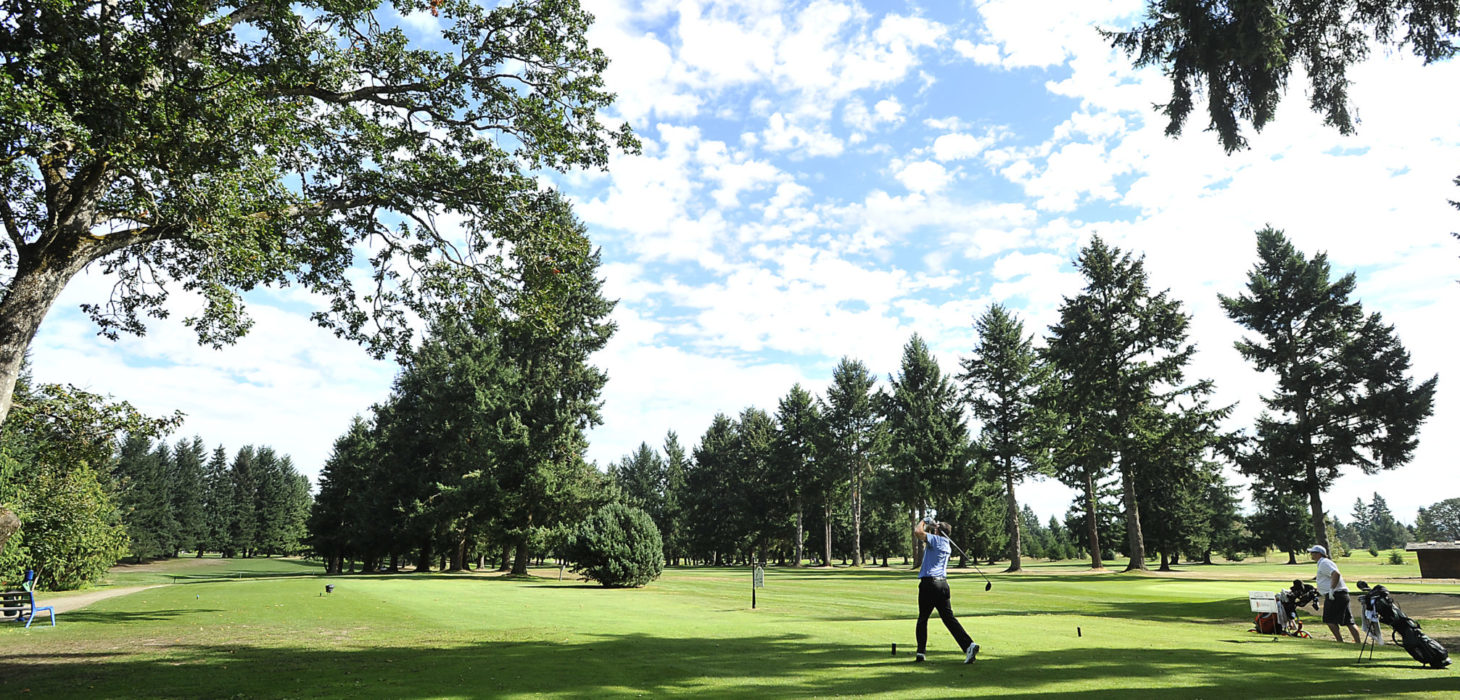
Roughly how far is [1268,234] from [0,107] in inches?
2130

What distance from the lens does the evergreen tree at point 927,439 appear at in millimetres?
53750

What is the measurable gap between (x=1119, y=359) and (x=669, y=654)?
4252 centimetres

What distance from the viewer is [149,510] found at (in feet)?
315

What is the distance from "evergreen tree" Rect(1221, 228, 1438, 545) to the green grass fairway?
84.7 feet

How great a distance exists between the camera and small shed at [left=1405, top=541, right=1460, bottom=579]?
35406mm

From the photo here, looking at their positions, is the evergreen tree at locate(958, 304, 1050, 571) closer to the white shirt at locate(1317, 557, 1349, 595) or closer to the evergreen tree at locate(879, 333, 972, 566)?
the evergreen tree at locate(879, 333, 972, 566)

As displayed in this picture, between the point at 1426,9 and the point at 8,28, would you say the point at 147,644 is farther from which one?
the point at 1426,9

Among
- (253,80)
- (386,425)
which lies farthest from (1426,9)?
(386,425)

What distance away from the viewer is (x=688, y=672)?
9.42 meters

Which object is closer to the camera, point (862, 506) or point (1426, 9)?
point (1426, 9)

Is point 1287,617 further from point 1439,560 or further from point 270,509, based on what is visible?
point 270,509

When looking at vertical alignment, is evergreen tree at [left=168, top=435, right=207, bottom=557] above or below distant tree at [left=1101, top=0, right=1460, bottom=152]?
below

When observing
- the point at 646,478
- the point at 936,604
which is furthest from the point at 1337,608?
the point at 646,478

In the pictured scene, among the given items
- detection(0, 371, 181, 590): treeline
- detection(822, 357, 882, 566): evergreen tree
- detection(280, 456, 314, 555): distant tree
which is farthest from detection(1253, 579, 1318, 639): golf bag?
detection(280, 456, 314, 555): distant tree
